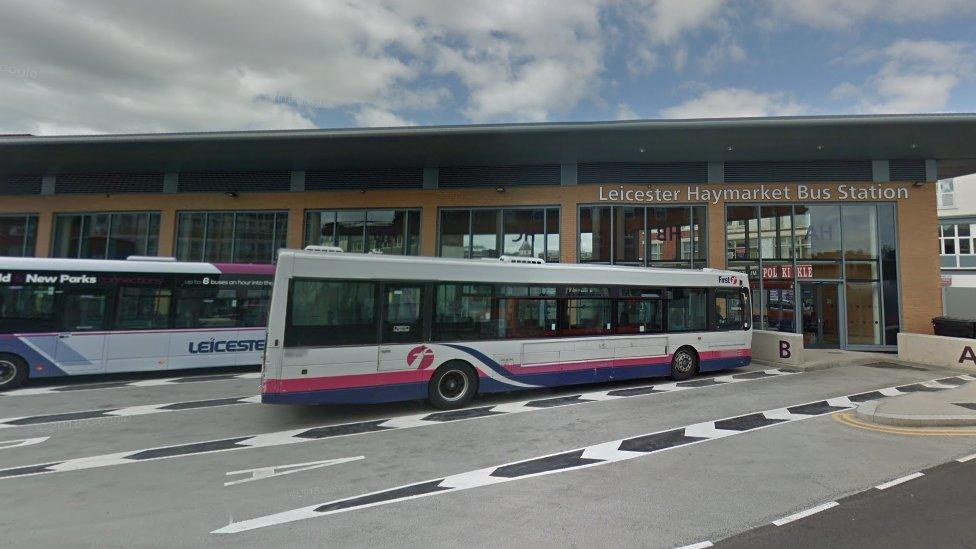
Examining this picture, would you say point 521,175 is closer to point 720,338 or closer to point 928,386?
point 720,338

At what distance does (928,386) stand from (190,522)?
14.7 m

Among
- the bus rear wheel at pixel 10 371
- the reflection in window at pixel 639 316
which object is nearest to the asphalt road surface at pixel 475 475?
the bus rear wheel at pixel 10 371

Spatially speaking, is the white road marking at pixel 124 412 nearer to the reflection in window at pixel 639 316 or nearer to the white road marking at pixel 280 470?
the white road marking at pixel 280 470

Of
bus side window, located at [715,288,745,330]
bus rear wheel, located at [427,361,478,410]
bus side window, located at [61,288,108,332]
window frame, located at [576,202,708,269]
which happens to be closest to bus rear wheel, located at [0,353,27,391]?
bus side window, located at [61,288,108,332]

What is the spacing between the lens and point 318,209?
→ 19.4 meters

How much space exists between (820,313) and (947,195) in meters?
23.7

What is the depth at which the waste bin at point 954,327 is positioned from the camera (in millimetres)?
14460

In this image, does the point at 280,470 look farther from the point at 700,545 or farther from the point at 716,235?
the point at 716,235

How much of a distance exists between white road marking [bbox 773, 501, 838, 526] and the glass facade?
14.5 meters

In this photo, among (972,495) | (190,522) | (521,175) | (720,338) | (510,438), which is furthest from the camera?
(521,175)

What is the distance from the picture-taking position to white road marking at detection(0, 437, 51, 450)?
6.46 m

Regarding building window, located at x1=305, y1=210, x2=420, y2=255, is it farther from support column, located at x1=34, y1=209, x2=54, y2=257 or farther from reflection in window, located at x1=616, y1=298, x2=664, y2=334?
support column, located at x1=34, y1=209, x2=54, y2=257

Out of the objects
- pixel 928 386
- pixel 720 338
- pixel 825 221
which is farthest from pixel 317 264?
pixel 825 221

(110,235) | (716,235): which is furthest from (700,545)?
(110,235)
